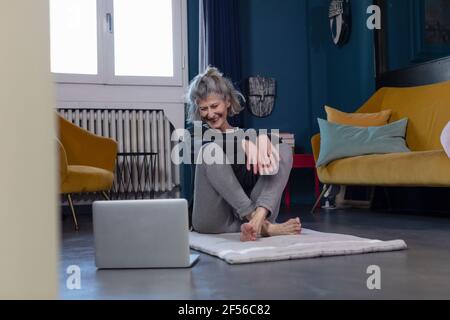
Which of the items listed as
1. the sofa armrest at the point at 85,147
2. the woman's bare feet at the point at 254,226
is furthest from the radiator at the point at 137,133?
the woman's bare feet at the point at 254,226

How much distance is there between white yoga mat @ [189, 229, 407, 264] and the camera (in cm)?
162

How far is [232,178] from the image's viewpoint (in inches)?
77.1

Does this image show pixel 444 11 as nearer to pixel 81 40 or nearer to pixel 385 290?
pixel 81 40

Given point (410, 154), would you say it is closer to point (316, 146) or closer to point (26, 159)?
A: point (316, 146)

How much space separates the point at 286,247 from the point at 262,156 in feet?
1.24

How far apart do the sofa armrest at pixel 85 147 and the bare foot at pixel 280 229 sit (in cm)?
194

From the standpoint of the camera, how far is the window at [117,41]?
14.1 ft

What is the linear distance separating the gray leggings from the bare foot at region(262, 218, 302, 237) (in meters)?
0.06

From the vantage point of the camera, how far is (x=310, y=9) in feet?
16.3

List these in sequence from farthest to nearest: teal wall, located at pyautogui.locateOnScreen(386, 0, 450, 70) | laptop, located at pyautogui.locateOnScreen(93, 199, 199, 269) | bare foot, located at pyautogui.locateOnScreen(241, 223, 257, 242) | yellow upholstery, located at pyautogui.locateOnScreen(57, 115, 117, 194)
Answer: teal wall, located at pyautogui.locateOnScreen(386, 0, 450, 70)
yellow upholstery, located at pyautogui.locateOnScreen(57, 115, 117, 194)
bare foot, located at pyautogui.locateOnScreen(241, 223, 257, 242)
laptop, located at pyautogui.locateOnScreen(93, 199, 199, 269)

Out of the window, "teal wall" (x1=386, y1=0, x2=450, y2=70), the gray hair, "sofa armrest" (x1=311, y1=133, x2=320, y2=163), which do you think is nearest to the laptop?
the gray hair

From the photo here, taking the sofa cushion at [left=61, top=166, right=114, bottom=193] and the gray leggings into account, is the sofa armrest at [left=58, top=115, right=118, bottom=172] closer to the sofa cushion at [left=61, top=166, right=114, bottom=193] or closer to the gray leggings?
the sofa cushion at [left=61, top=166, right=114, bottom=193]

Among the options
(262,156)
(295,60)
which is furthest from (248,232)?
(295,60)

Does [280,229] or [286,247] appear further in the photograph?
[280,229]
